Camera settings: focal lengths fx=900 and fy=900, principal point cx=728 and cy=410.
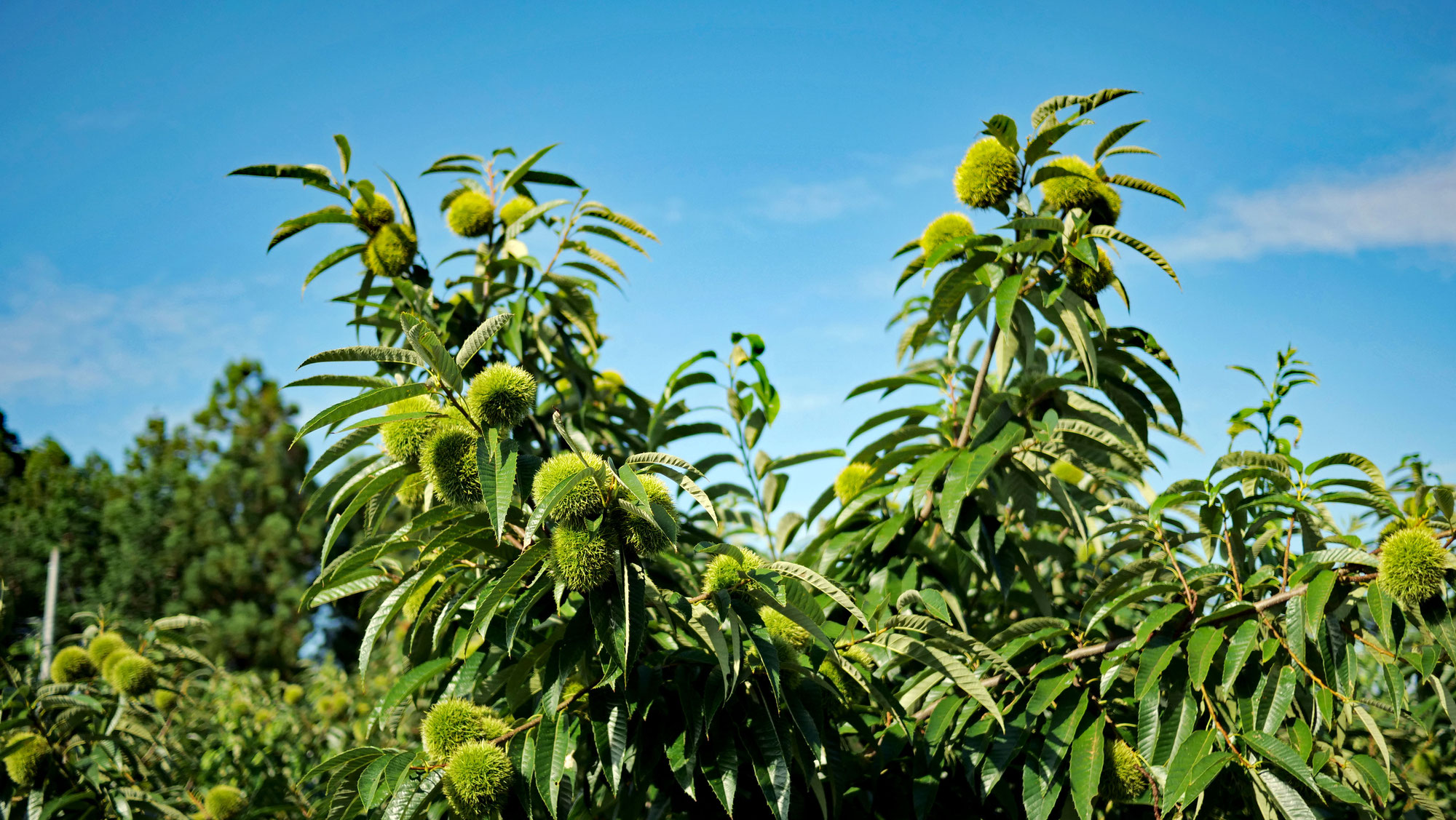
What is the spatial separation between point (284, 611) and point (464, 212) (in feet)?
65.8

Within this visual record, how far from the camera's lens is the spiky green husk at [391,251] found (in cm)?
238

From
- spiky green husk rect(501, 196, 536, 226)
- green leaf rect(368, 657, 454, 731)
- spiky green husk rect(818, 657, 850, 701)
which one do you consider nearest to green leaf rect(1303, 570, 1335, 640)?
spiky green husk rect(818, 657, 850, 701)

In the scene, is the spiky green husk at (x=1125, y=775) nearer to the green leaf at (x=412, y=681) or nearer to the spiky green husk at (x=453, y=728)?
the spiky green husk at (x=453, y=728)

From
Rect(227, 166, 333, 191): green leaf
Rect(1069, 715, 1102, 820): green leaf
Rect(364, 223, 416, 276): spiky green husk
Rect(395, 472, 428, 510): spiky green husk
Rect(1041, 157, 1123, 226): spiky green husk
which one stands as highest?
Rect(227, 166, 333, 191): green leaf

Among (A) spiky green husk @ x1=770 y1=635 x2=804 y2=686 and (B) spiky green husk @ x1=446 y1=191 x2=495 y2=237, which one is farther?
(B) spiky green husk @ x1=446 y1=191 x2=495 y2=237

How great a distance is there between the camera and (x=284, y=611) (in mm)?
19781

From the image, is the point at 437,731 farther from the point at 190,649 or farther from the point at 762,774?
the point at 190,649

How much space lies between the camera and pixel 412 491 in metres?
1.99

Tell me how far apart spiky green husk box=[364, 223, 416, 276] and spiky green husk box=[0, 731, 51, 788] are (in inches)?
61.0

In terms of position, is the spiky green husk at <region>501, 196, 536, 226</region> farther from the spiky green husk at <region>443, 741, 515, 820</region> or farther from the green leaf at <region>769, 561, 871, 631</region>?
the spiky green husk at <region>443, 741, 515, 820</region>

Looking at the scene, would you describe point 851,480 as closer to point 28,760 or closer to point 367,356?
point 367,356

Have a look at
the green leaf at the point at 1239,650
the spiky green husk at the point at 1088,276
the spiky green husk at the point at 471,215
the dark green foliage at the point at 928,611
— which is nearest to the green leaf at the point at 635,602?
the dark green foliage at the point at 928,611

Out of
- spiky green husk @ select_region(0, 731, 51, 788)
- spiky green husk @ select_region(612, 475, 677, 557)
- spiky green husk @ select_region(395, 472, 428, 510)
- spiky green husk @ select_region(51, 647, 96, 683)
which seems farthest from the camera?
spiky green husk @ select_region(51, 647, 96, 683)

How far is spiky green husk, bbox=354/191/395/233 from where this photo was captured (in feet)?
7.86
